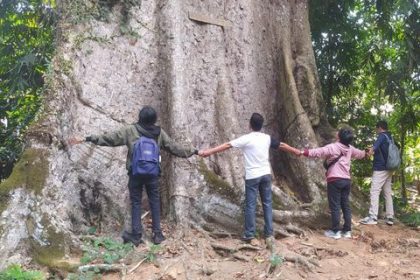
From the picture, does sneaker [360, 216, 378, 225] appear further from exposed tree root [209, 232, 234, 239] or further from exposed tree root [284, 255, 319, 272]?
exposed tree root [209, 232, 234, 239]

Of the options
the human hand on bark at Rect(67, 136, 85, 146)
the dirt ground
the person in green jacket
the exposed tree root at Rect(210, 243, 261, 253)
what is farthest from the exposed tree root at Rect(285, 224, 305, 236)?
the human hand on bark at Rect(67, 136, 85, 146)

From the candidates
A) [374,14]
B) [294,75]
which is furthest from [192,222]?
[374,14]

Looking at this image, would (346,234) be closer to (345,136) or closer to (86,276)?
(345,136)

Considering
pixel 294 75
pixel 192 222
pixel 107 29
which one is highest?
pixel 107 29

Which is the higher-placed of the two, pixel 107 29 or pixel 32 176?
pixel 107 29

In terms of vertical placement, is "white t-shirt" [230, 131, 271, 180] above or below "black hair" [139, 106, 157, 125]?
below

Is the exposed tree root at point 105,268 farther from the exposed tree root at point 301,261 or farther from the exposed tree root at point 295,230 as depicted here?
the exposed tree root at point 295,230

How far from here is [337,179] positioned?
718 centimetres

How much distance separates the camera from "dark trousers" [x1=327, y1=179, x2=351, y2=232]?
712cm

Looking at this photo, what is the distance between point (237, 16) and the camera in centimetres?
844

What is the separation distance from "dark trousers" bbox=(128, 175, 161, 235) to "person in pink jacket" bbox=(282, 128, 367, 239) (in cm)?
213

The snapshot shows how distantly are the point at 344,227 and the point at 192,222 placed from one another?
2.18 metres

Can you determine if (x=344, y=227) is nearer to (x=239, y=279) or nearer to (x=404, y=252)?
(x=404, y=252)

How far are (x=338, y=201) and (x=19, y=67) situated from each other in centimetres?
692
